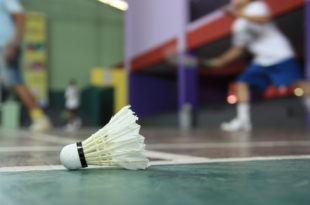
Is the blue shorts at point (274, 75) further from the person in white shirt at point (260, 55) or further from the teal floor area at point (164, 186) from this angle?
the teal floor area at point (164, 186)

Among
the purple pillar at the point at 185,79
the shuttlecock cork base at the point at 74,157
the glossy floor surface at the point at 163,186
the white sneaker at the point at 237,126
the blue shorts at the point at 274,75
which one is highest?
the purple pillar at the point at 185,79

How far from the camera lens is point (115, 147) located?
1033 mm

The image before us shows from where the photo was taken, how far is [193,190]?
734mm

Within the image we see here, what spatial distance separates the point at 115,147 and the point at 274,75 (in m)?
3.83

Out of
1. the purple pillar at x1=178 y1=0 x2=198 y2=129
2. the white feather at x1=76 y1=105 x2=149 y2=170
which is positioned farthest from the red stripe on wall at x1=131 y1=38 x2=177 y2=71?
the white feather at x1=76 y1=105 x2=149 y2=170

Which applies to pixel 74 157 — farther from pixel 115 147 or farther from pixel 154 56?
pixel 154 56

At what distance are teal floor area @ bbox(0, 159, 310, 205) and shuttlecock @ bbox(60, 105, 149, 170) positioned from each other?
0.09 feet

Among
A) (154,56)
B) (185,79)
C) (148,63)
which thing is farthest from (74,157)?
(148,63)

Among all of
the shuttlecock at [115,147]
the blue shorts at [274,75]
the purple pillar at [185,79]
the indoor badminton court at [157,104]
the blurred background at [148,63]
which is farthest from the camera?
the purple pillar at [185,79]

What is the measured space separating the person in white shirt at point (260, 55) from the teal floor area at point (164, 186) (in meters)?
3.48

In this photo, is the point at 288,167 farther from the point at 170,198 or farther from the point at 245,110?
the point at 245,110

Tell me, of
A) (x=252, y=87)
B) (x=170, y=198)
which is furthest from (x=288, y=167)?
(x=252, y=87)

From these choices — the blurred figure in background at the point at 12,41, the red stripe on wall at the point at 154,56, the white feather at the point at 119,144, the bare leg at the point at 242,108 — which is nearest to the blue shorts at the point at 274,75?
the bare leg at the point at 242,108

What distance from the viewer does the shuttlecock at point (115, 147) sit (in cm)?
103
